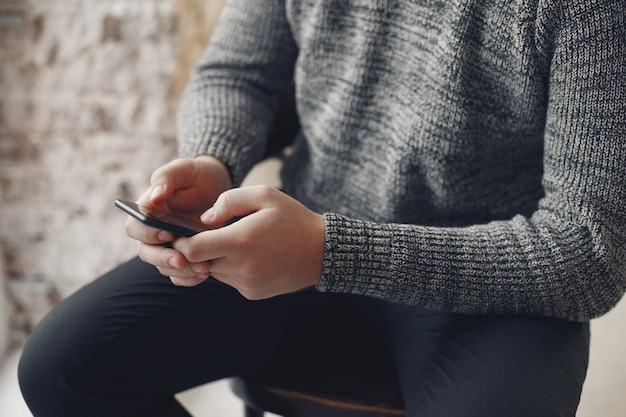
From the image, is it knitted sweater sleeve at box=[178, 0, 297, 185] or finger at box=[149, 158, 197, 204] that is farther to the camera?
knitted sweater sleeve at box=[178, 0, 297, 185]

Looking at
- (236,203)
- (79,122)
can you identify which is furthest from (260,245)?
(79,122)

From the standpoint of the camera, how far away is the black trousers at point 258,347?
0.71 m

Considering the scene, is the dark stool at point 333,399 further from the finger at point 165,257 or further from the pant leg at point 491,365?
the finger at point 165,257

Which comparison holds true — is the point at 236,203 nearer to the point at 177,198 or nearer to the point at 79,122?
the point at 177,198

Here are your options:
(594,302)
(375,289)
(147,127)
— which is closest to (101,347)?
(375,289)

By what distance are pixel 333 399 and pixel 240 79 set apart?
19.4 inches

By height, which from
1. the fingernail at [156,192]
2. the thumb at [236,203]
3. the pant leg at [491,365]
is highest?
the thumb at [236,203]

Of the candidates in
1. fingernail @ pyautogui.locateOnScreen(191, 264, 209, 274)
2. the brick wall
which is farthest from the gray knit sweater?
the brick wall

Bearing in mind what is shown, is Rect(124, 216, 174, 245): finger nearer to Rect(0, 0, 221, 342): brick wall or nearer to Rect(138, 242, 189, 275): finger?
Rect(138, 242, 189, 275): finger

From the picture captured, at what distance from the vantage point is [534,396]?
26.1 inches

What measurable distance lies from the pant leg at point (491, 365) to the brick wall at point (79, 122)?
0.83m

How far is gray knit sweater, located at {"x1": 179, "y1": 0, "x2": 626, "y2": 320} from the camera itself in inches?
27.3

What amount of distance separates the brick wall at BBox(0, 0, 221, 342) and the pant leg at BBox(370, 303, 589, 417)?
826 mm

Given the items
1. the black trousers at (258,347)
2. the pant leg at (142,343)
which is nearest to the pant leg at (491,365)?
the black trousers at (258,347)
